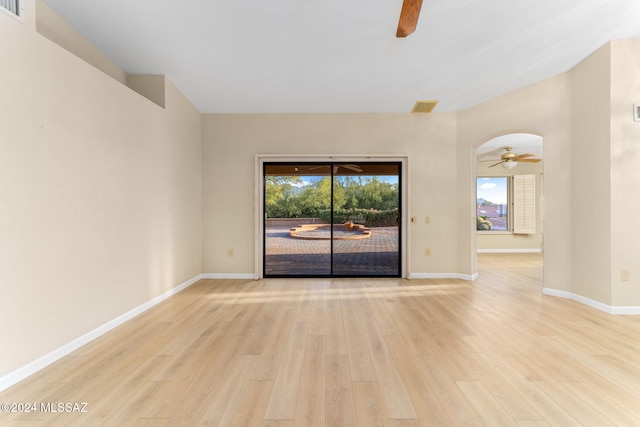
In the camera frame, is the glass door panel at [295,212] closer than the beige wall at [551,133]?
No

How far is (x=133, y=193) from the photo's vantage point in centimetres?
308

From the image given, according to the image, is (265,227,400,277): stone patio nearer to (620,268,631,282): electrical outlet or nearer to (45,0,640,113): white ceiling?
(45,0,640,113): white ceiling

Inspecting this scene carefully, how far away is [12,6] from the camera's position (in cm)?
190

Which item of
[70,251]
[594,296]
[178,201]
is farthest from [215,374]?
[594,296]

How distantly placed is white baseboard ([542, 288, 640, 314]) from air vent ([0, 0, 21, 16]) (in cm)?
580

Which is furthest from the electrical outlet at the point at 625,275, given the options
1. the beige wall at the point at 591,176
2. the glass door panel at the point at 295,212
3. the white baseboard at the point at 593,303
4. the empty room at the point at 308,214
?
the glass door panel at the point at 295,212

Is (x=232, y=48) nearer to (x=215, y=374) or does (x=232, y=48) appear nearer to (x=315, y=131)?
(x=315, y=131)

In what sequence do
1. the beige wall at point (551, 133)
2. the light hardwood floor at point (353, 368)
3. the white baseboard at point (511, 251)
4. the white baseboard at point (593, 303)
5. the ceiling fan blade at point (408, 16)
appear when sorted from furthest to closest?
the white baseboard at point (511, 251) < the beige wall at point (551, 133) < the white baseboard at point (593, 303) < the ceiling fan blade at point (408, 16) < the light hardwood floor at point (353, 368)

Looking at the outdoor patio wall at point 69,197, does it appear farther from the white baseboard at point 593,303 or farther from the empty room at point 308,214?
the white baseboard at point 593,303

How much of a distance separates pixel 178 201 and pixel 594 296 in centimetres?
529

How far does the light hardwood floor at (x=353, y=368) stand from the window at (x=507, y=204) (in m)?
5.20

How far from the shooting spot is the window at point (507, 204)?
26.2 feet

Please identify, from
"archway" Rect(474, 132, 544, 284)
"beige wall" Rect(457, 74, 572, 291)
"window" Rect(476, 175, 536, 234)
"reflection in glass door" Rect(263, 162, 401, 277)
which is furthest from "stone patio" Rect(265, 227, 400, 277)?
"window" Rect(476, 175, 536, 234)

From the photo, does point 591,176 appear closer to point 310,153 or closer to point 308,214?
point 310,153
